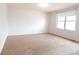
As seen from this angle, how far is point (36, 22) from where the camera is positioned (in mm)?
8555

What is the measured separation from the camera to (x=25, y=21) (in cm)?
808

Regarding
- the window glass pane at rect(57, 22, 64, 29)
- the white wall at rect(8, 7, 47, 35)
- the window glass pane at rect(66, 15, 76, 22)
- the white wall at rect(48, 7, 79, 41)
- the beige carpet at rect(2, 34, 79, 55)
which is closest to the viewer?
the beige carpet at rect(2, 34, 79, 55)

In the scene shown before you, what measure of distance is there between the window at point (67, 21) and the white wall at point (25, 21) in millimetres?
1696

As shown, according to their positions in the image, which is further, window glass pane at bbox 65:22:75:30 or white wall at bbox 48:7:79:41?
window glass pane at bbox 65:22:75:30

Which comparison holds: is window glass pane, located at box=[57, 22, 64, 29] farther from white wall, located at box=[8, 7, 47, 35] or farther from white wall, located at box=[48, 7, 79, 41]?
white wall, located at box=[8, 7, 47, 35]

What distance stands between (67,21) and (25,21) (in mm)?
3346

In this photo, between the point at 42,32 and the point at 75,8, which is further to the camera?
the point at 42,32

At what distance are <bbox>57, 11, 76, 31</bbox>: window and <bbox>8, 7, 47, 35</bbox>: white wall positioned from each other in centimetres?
170

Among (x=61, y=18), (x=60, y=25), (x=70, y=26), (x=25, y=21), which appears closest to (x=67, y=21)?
(x=70, y=26)

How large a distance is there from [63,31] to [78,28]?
1.54 meters

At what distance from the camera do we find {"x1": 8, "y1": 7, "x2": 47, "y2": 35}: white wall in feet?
25.0

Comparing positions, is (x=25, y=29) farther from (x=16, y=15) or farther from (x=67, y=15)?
(x=67, y=15)

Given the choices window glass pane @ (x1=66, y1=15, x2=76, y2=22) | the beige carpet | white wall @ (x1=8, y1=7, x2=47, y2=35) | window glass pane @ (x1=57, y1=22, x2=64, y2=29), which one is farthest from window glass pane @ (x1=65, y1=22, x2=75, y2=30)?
white wall @ (x1=8, y1=7, x2=47, y2=35)
